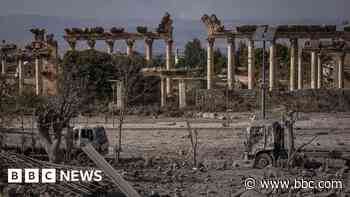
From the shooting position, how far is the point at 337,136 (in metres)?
33.2

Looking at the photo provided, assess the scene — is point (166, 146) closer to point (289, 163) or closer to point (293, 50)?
point (289, 163)

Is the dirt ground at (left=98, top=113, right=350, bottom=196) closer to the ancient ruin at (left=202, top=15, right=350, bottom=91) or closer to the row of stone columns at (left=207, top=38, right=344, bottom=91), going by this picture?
the row of stone columns at (left=207, top=38, right=344, bottom=91)

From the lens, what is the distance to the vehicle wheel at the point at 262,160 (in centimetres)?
2261

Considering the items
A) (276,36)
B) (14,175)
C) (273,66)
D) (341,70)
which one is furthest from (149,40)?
(14,175)

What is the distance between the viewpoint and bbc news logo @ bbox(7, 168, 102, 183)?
1656cm

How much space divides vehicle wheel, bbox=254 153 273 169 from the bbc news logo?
728 cm

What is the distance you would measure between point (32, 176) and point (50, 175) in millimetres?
447

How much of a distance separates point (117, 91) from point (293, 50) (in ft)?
44.1

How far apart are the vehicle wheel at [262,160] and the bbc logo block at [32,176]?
8180 mm

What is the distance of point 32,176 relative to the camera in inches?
655

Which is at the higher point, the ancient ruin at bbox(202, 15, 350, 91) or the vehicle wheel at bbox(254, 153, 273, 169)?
the ancient ruin at bbox(202, 15, 350, 91)

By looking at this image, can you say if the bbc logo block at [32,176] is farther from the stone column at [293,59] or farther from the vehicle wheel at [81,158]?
the stone column at [293,59]

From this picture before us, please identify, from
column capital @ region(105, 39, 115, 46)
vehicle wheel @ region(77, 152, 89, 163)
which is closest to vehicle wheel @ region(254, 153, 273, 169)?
vehicle wheel @ region(77, 152, 89, 163)

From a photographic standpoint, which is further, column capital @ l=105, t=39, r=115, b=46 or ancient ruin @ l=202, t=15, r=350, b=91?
column capital @ l=105, t=39, r=115, b=46
